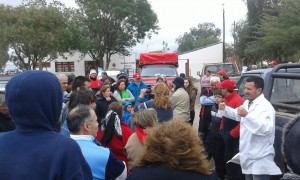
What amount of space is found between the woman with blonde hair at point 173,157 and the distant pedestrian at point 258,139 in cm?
226

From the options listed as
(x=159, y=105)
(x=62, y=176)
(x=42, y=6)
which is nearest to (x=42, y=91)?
(x=62, y=176)

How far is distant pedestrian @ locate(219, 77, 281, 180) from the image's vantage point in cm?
454

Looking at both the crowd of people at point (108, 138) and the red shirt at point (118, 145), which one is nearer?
the crowd of people at point (108, 138)

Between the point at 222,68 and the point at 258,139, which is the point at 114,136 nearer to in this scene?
the point at 258,139

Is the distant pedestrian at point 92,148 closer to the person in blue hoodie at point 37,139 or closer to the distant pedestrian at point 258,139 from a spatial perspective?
the person in blue hoodie at point 37,139

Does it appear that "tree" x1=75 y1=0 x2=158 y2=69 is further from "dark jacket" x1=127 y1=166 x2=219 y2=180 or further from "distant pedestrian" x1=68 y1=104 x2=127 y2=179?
"dark jacket" x1=127 y1=166 x2=219 y2=180

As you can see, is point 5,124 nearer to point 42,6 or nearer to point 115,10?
point 42,6

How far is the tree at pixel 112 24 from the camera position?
150 feet

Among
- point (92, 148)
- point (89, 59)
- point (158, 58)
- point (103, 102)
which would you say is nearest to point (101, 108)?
point (103, 102)

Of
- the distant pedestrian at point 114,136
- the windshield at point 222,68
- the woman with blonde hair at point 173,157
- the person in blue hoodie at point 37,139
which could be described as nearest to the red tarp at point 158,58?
the windshield at point 222,68

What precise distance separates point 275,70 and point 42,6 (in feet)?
95.5

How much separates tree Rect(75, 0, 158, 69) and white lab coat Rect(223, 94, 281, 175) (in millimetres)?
40348

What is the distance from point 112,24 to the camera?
47.2 meters

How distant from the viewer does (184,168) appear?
91.4 inches
